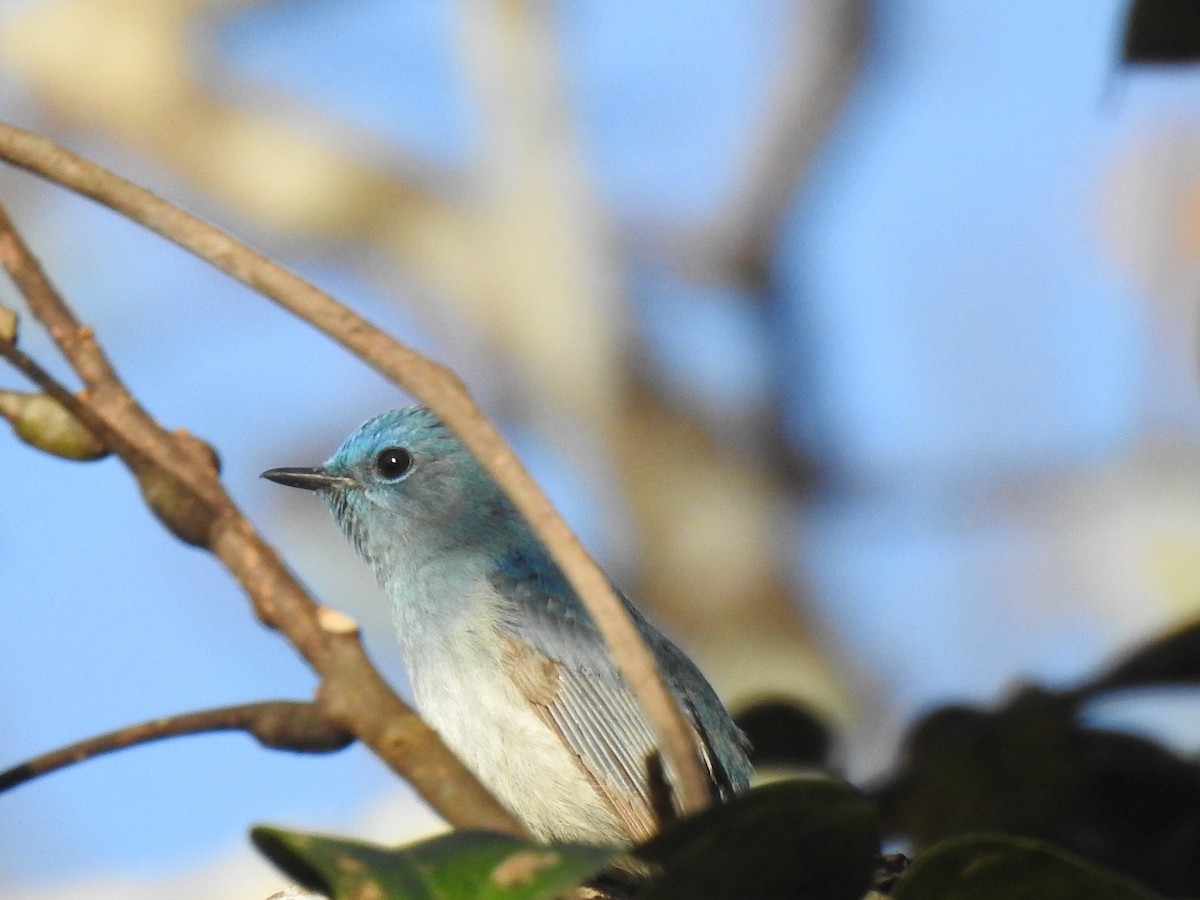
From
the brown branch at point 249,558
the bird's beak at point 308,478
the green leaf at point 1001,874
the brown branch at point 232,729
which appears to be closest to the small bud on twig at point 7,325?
the brown branch at point 249,558

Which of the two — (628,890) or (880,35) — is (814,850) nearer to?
(628,890)

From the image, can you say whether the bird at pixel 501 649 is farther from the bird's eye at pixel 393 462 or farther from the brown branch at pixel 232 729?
the brown branch at pixel 232 729

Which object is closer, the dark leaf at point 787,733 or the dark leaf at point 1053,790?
the dark leaf at point 1053,790

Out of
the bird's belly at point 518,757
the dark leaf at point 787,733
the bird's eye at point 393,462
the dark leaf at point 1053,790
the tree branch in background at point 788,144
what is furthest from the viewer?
the tree branch in background at point 788,144

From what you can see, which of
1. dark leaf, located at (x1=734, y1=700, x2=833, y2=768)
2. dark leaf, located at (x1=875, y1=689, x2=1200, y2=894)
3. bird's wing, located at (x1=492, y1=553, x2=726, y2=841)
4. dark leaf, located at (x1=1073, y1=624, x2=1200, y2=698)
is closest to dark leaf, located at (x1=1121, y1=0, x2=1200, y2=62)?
dark leaf, located at (x1=1073, y1=624, x2=1200, y2=698)

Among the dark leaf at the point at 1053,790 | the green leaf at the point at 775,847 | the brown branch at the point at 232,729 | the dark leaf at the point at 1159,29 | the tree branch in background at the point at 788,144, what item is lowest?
the dark leaf at the point at 1053,790
